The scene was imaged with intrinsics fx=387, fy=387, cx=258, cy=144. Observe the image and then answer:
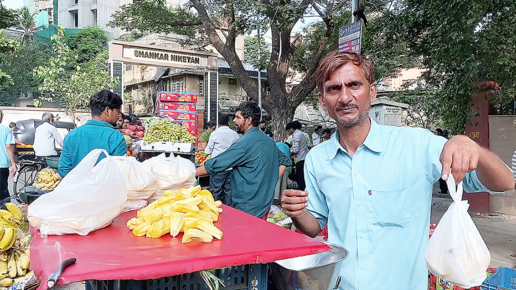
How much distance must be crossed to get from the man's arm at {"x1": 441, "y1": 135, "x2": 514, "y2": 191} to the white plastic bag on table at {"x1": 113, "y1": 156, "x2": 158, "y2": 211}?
5.99 ft

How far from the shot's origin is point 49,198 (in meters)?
1.88

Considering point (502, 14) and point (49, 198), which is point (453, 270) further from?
point (502, 14)

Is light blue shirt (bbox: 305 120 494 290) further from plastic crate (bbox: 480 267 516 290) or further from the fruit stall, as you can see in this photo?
plastic crate (bbox: 480 267 516 290)

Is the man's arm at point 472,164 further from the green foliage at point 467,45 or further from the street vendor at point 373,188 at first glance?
the green foliage at point 467,45

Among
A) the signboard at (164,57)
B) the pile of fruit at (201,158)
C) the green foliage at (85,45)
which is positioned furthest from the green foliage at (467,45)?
the green foliage at (85,45)

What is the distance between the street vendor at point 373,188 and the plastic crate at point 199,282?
311mm

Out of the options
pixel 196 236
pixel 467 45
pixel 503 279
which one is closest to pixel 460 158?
pixel 196 236

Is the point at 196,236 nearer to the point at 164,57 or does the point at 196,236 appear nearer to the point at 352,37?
the point at 352,37

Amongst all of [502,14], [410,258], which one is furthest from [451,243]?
[502,14]

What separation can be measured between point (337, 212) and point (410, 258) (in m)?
0.35

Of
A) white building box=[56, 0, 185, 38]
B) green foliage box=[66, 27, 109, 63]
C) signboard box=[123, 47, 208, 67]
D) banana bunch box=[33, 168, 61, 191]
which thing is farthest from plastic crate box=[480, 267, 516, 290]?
white building box=[56, 0, 185, 38]

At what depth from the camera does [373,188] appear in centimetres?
164

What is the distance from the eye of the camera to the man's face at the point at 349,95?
1.69m

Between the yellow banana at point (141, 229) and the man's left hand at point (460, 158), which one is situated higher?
the man's left hand at point (460, 158)
